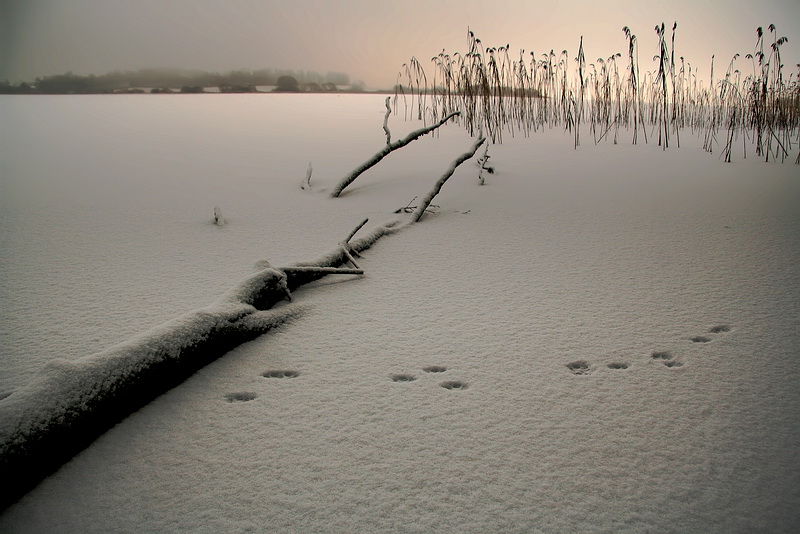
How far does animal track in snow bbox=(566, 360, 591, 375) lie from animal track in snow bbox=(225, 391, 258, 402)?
522 millimetres

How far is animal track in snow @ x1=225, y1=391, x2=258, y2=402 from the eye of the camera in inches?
32.1

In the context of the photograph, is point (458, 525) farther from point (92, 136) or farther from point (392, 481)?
point (92, 136)

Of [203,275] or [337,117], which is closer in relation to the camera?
[203,275]

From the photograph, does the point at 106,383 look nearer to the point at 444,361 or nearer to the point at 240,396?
the point at 240,396

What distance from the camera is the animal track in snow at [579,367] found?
87 centimetres

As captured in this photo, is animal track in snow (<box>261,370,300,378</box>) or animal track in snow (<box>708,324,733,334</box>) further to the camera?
animal track in snow (<box>708,324,733,334</box>)

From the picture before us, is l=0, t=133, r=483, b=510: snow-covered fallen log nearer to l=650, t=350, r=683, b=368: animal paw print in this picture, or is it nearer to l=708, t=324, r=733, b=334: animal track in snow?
l=650, t=350, r=683, b=368: animal paw print

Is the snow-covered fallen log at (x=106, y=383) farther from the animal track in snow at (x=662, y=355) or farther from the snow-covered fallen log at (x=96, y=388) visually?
the animal track in snow at (x=662, y=355)

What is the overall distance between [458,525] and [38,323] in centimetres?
90

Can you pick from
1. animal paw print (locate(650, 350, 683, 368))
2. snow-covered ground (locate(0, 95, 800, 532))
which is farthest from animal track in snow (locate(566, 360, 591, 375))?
animal paw print (locate(650, 350, 683, 368))

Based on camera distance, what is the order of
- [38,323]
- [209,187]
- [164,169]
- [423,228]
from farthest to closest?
[164,169]
[209,187]
[423,228]
[38,323]

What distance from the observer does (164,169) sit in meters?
2.64

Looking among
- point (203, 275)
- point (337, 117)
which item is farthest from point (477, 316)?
point (337, 117)

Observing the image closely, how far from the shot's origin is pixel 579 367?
0.89 metres
